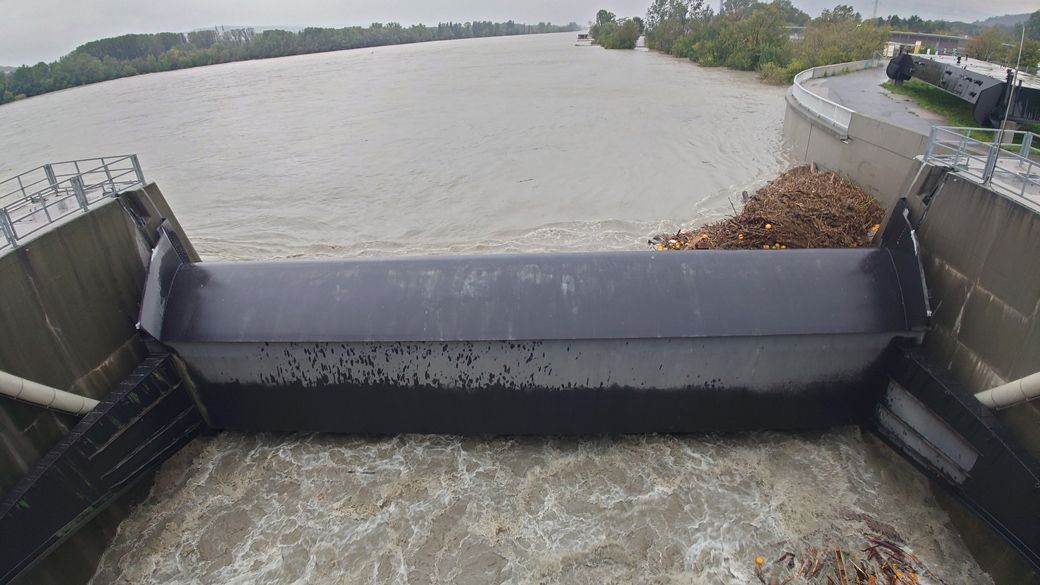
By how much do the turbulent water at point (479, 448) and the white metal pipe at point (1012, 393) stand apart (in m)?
1.32

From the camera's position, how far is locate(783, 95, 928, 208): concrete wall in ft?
31.5

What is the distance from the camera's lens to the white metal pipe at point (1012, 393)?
477 centimetres

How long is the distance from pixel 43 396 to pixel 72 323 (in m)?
0.88

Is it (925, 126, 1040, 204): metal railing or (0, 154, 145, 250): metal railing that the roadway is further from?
(0, 154, 145, 250): metal railing

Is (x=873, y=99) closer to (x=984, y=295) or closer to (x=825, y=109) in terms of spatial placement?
(x=825, y=109)

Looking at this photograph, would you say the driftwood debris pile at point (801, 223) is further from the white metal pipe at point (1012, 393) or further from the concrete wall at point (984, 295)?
the white metal pipe at point (1012, 393)

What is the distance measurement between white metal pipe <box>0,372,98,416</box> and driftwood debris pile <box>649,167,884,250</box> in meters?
8.91

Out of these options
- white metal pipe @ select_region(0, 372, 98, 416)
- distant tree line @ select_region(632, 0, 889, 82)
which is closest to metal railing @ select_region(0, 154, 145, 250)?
white metal pipe @ select_region(0, 372, 98, 416)

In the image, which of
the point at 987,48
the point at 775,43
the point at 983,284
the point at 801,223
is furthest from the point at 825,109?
the point at 775,43

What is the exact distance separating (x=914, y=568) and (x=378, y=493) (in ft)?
17.7

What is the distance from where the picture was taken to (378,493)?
6.30 metres

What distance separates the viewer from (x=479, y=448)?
6805 mm

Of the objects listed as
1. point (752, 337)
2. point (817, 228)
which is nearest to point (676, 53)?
point (817, 228)

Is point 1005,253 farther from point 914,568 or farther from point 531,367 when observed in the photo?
point 531,367
